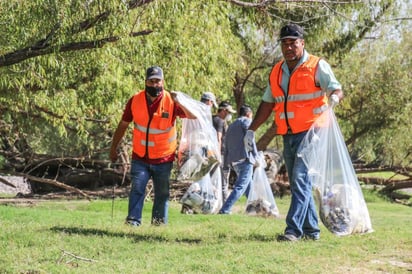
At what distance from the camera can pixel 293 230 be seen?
6645mm

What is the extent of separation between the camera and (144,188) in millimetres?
7754

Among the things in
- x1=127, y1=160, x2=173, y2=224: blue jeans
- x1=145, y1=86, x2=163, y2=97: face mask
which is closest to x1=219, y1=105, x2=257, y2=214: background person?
x1=127, y1=160, x2=173, y2=224: blue jeans

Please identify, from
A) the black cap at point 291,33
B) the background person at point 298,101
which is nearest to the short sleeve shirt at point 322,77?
the background person at point 298,101

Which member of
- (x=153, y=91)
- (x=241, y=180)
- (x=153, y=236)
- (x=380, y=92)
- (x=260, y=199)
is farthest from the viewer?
(x=380, y=92)

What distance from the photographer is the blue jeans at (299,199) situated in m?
6.65

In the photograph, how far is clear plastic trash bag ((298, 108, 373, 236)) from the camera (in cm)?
661

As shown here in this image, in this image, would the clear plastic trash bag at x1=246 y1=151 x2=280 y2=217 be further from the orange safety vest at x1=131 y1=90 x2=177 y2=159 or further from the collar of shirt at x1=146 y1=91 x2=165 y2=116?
the collar of shirt at x1=146 y1=91 x2=165 y2=116

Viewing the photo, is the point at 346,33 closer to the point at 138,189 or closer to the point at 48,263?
the point at 138,189

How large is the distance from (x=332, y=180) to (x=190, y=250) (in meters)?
1.57

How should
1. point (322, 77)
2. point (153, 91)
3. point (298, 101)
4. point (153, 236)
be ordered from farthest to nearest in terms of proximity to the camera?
point (153, 91) < point (153, 236) < point (298, 101) < point (322, 77)

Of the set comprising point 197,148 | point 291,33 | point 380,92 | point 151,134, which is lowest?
point 197,148

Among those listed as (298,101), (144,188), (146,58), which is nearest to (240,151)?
(146,58)

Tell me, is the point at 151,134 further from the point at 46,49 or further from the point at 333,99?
the point at 333,99

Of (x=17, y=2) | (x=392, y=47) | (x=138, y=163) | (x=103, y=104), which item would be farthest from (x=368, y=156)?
(x=17, y=2)
